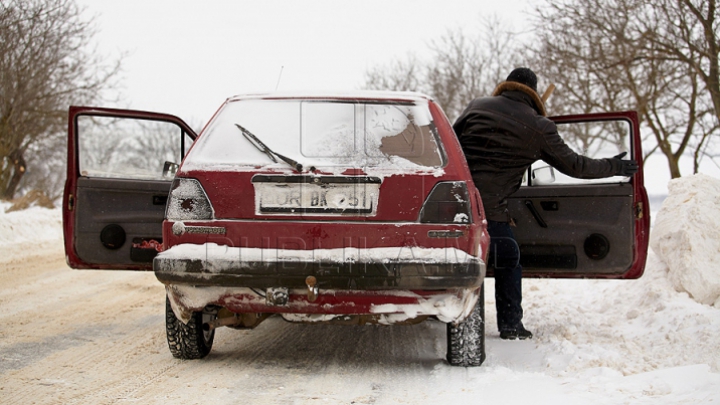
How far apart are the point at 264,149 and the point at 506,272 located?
215 centimetres

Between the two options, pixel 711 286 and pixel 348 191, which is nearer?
pixel 348 191

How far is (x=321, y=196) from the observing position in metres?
3.70

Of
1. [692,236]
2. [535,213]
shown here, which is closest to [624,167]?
[535,213]

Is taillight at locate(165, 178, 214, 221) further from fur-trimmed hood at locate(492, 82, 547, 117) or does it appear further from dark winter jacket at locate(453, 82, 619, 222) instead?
fur-trimmed hood at locate(492, 82, 547, 117)

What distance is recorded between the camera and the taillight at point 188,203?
3754 mm

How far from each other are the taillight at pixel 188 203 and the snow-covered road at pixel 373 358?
898mm

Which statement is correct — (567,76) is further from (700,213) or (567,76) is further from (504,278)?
(504,278)

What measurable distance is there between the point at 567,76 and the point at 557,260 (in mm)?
17028

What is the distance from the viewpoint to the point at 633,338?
499 centimetres

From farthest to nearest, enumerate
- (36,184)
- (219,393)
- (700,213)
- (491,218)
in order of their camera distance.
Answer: (36,184) → (700,213) → (491,218) → (219,393)

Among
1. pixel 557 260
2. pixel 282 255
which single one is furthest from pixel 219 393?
pixel 557 260

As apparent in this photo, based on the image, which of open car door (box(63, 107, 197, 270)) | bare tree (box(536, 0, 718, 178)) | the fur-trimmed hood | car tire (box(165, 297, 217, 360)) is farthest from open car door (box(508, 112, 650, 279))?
bare tree (box(536, 0, 718, 178))

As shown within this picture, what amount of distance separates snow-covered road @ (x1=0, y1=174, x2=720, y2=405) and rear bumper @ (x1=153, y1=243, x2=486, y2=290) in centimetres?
56

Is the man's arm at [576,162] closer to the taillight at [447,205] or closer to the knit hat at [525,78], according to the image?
the knit hat at [525,78]
